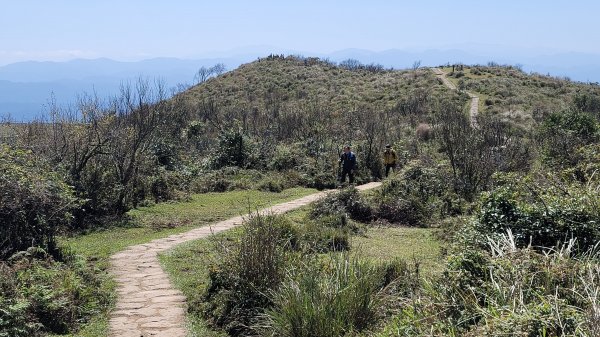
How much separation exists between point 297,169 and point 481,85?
36585 millimetres

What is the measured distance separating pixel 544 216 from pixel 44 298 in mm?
→ 6457

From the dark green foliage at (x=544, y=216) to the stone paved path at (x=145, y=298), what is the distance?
392 centimetres

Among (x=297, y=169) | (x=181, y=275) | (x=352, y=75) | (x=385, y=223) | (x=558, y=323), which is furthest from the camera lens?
(x=352, y=75)

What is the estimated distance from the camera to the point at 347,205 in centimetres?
1532

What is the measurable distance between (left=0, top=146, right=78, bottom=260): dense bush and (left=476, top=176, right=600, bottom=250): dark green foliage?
6873mm

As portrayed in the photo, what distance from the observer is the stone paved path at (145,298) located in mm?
6953

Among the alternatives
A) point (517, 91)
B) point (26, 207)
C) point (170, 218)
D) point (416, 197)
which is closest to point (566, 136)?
point (416, 197)

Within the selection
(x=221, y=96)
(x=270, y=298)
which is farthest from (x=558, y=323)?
(x=221, y=96)

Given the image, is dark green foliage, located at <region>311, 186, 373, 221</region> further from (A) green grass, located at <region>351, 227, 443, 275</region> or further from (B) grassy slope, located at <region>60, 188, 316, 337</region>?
(B) grassy slope, located at <region>60, 188, 316, 337</region>

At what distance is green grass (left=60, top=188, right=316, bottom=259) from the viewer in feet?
38.4

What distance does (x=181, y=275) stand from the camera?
361 inches

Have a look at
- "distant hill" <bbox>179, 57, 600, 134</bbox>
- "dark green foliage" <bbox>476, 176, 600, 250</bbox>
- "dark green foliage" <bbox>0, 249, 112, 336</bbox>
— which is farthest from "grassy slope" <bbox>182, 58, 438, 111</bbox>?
"dark green foliage" <bbox>0, 249, 112, 336</bbox>

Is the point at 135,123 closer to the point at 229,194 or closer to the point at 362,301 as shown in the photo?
the point at 229,194

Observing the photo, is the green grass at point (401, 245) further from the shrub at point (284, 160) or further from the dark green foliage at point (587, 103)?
the dark green foliage at point (587, 103)
